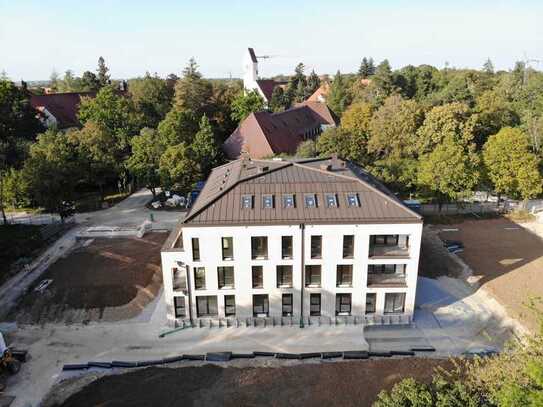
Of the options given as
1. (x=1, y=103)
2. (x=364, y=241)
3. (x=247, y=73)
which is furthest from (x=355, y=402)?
(x=247, y=73)

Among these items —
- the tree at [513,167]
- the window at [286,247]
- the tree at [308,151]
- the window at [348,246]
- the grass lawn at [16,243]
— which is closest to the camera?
the window at [286,247]

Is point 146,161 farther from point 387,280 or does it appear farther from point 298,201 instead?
point 387,280

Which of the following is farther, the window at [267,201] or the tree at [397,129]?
the tree at [397,129]

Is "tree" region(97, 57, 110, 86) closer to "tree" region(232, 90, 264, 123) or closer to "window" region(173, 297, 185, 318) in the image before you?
"tree" region(232, 90, 264, 123)

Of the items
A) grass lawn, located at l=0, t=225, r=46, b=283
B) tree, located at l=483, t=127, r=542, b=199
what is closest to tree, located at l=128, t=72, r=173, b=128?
grass lawn, located at l=0, t=225, r=46, b=283

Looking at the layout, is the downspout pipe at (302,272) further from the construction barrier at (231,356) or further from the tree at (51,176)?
the tree at (51,176)

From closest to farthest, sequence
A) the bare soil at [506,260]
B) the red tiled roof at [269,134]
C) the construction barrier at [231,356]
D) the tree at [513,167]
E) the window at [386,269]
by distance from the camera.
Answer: the construction barrier at [231,356] < the window at [386,269] < the bare soil at [506,260] < the tree at [513,167] < the red tiled roof at [269,134]

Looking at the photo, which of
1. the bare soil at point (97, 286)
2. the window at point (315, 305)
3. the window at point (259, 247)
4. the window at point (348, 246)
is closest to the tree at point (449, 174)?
the window at point (348, 246)
